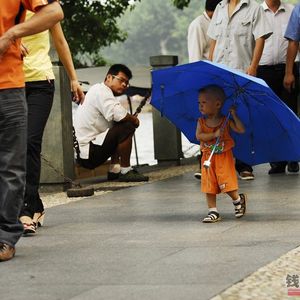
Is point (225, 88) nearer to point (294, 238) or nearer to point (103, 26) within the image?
point (294, 238)

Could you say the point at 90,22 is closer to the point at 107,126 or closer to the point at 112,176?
the point at 112,176

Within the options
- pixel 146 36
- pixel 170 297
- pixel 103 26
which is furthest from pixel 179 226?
pixel 146 36

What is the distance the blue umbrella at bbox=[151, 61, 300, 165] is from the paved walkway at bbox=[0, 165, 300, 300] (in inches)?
19.0

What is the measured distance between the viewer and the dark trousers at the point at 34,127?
8688mm

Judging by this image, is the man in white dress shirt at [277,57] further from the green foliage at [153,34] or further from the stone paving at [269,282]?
the green foliage at [153,34]

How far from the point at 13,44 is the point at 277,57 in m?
6.18

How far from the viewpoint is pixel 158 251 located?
7.59m

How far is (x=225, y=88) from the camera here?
9438mm

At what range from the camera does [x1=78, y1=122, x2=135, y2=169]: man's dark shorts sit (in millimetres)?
13258

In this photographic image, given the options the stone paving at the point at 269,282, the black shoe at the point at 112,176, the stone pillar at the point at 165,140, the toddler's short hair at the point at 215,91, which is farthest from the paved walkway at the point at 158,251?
the stone pillar at the point at 165,140

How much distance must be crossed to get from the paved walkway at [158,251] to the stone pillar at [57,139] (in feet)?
4.37

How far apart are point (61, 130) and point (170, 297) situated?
6.81 m

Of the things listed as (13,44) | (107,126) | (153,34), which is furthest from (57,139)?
(153,34)

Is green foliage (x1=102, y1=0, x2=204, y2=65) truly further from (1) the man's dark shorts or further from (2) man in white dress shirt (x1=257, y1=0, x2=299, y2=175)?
(1) the man's dark shorts
